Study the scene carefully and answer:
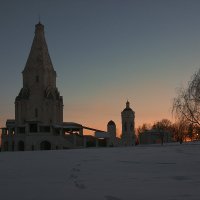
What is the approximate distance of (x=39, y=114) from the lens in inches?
3041

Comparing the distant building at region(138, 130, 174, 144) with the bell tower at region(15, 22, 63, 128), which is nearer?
the bell tower at region(15, 22, 63, 128)

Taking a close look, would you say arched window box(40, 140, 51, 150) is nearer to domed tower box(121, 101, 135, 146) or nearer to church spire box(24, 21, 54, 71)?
church spire box(24, 21, 54, 71)

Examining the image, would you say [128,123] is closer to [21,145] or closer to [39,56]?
[39,56]

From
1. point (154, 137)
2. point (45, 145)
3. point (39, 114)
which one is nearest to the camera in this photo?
point (45, 145)

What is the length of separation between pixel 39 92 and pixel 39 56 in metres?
7.06

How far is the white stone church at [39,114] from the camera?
71625 millimetres

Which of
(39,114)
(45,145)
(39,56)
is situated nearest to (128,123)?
(39,114)

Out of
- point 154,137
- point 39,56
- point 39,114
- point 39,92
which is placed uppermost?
point 39,56

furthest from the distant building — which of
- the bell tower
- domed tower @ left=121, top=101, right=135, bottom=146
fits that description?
the bell tower

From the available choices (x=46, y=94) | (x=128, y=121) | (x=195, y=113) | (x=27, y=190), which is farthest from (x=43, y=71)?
(x=27, y=190)

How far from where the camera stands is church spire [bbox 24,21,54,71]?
79000 mm

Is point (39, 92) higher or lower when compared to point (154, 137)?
higher

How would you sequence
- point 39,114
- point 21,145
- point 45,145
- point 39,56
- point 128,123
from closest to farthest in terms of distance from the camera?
point 21,145
point 45,145
point 39,114
point 39,56
point 128,123

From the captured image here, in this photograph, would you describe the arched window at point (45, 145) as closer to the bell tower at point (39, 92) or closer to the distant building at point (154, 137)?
the bell tower at point (39, 92)
